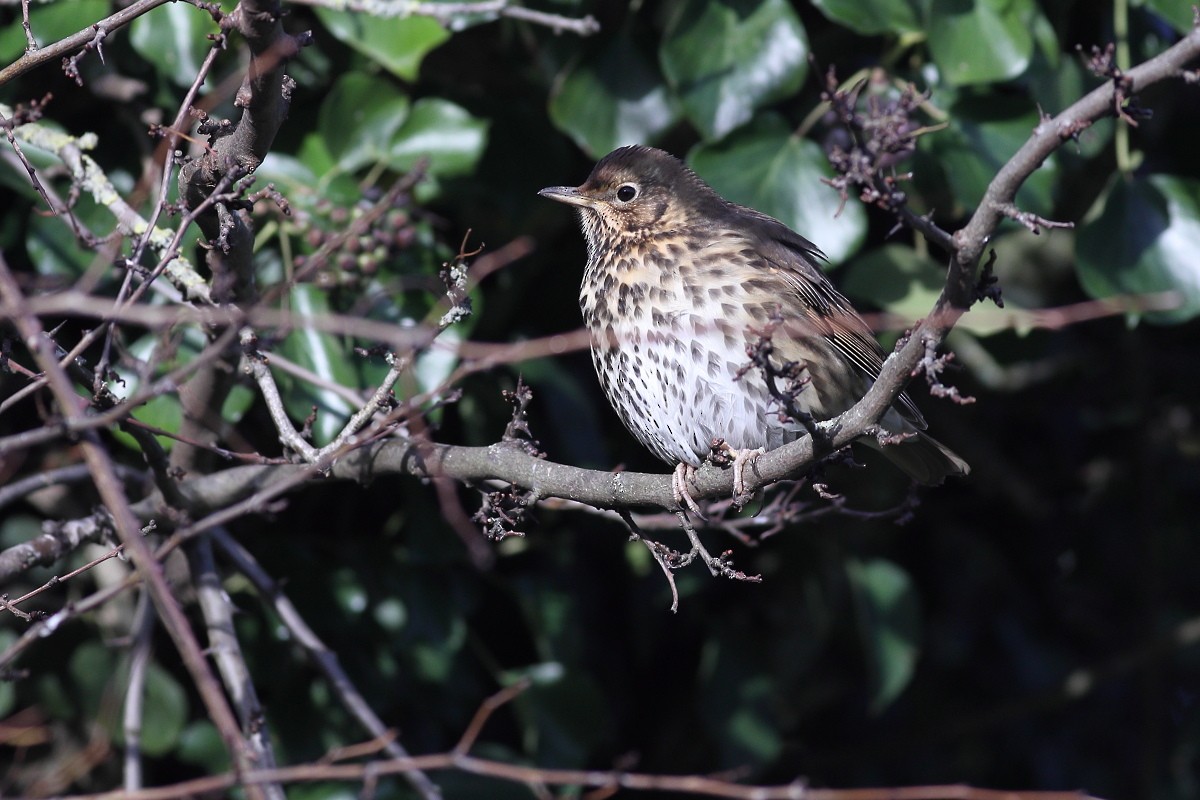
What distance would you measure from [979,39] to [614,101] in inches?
38.2

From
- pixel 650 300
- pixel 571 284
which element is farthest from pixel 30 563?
pixel 571 284

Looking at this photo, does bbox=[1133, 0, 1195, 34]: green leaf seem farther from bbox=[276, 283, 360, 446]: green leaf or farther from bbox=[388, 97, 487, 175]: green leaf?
bbox=[276, 283, 360, 446]: green leaf

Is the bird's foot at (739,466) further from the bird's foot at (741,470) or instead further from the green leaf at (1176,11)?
the green leaf at (1176,11)

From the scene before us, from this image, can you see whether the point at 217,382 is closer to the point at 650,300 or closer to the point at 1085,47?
the point at 650,300

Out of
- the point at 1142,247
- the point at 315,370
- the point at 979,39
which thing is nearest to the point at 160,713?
the point at 315,370

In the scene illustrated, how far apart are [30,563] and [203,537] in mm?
401

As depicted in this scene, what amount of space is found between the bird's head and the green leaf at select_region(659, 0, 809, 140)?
16 cm

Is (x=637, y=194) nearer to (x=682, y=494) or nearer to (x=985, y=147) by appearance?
(x=985, y=147)

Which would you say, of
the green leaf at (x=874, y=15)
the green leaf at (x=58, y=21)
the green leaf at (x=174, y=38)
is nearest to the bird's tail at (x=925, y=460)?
the green leaf at (x=874, y=15)

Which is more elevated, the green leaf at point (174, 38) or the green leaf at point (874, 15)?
the green leaf at point (174, 38)

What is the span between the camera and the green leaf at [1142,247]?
11.7 feet

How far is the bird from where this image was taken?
3146 millimetres

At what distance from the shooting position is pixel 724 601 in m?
4.39

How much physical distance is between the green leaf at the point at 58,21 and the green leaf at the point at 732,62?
56.8 inches
